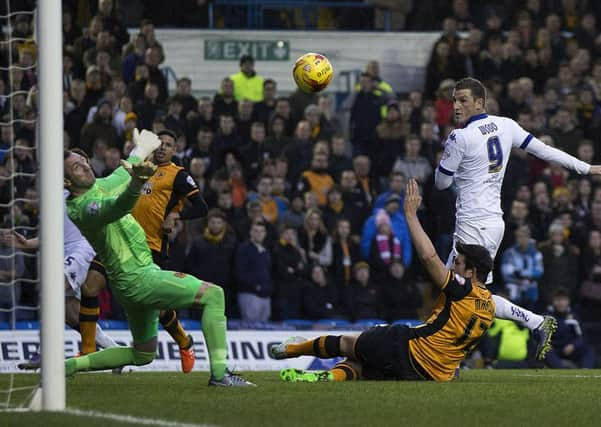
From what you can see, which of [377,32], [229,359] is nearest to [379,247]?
[229,359]

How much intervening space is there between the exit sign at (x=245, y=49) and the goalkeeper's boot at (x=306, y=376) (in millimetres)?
13918

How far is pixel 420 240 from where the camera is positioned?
10.4m

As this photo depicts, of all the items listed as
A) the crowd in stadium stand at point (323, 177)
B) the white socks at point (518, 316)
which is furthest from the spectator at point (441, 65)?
the white socks at point (518, 316)

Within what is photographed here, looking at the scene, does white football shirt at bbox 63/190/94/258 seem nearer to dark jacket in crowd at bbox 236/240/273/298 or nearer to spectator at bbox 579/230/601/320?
dark jacket in crowd at bbox 236/240/273/298

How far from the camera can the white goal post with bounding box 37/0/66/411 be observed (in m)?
8.77

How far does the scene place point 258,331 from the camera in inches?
714

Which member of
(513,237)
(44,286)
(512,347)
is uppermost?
(44,286)

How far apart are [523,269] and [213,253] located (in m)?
4.59

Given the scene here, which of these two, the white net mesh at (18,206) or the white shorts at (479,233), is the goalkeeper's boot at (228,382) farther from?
the white shorts at (479,233)

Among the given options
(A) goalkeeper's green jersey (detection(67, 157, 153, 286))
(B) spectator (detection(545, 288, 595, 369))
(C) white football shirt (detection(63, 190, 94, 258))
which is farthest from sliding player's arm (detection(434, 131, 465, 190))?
(B) spectator (detection(545, 288, 595, 369))

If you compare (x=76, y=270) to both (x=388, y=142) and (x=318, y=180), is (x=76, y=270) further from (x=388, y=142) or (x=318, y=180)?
(x=388, y=142)

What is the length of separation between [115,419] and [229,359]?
9.25 m

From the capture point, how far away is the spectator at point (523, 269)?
781 inches

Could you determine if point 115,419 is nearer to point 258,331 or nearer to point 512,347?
point 258,331
